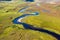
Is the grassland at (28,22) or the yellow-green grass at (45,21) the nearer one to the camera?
the grassland at (28,22)

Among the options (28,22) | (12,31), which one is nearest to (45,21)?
(28,22)

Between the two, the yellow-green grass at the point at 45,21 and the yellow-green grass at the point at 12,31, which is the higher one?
the yellow-green grass at the point at 45,21

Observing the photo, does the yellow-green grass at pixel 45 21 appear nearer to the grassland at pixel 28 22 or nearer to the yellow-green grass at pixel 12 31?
the grassland at pixel 28 22

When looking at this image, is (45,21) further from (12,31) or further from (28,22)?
(12,31)

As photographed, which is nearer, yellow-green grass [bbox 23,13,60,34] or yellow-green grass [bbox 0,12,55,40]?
yellow-green grass [bbox 0,12,55,40]

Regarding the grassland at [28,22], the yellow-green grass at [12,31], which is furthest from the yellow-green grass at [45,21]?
the yellow-green grass at [12,31]

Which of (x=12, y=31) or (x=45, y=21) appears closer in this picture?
(x=12, y=31)

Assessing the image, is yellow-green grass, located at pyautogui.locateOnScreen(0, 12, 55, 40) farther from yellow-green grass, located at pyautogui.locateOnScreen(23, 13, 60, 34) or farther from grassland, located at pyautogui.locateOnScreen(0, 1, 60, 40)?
yellow-green grass, located at pyautogui.locateOnScreen(23, 13, 60, 34)

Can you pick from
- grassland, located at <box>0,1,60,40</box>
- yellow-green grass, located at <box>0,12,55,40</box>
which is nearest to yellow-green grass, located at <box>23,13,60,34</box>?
grassland, located at <box>0,1,60,40</box>

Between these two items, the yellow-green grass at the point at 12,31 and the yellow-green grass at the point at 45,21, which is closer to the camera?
the yellow-green grass at the point at 12,31
